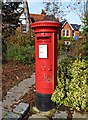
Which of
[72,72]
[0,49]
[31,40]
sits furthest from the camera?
[31,40]

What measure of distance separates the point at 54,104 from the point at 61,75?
606 millimetres

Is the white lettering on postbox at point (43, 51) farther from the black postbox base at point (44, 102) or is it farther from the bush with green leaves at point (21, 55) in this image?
the bush with green leaves at point (21, 55)

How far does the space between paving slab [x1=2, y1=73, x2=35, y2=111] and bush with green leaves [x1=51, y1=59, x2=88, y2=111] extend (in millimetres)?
1012

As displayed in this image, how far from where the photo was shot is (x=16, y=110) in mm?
4070

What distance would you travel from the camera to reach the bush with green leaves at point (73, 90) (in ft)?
13.7

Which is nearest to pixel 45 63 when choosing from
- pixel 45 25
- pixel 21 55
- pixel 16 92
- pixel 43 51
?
pixel 43 51

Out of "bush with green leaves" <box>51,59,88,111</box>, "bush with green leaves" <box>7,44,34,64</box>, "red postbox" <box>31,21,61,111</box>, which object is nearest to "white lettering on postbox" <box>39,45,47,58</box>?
"red postbox" <box>31,21,61,111</box>

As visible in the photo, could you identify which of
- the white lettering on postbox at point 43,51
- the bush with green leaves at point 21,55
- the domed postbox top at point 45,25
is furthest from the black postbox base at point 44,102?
the bush with green leaves at point 21,55

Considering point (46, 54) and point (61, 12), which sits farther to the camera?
point (61, 12)

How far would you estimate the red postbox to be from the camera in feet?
13.4

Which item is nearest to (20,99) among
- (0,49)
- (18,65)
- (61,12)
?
(18,65)

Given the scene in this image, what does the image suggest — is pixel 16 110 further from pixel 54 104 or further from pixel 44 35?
pixel 44 35

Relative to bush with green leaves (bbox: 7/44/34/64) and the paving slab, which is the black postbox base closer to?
the paving slab

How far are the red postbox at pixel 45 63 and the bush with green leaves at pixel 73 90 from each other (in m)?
0.16
